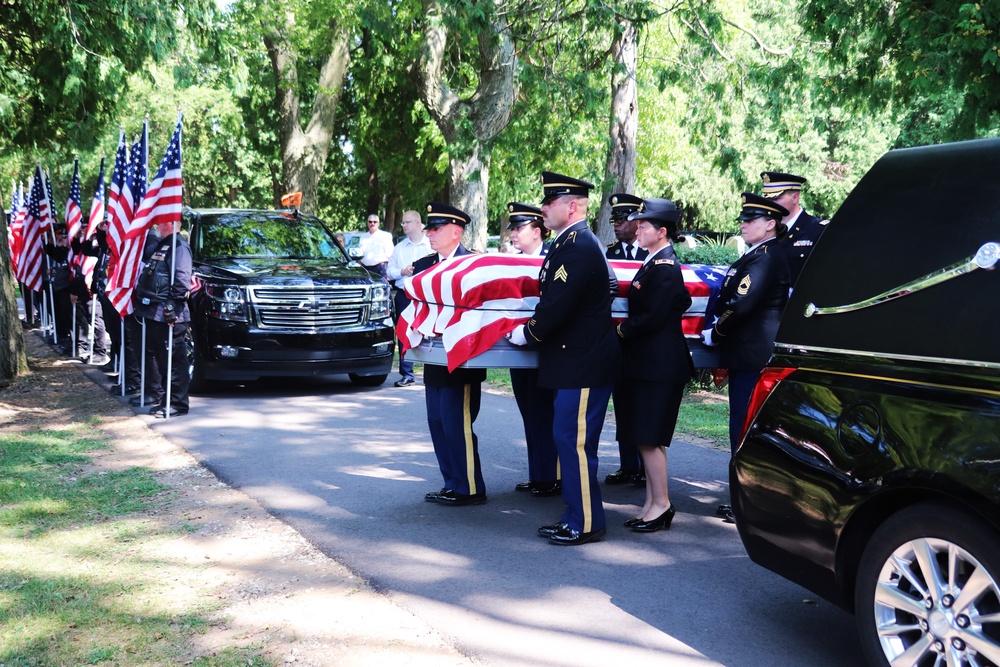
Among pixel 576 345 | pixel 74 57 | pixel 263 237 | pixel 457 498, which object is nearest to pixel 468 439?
pixel 457 498

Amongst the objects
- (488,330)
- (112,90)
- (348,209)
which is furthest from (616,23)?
(348,209)

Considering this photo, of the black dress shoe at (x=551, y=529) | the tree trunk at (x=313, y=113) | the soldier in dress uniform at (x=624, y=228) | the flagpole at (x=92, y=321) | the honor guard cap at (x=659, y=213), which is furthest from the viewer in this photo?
the tree trunk at (x=313, y=113)

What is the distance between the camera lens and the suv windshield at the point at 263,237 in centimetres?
1262

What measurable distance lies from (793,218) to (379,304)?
6199 millimetres

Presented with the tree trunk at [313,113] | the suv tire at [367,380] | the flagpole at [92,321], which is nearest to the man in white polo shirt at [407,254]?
the suv tire at [367,380]

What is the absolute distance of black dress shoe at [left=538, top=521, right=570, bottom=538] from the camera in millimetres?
5977

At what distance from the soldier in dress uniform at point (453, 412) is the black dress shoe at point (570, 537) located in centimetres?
104

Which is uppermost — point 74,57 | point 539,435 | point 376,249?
point 74,57

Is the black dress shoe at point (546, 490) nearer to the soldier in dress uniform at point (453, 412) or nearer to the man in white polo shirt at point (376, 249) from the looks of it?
the soldier in dress uniform at point (453, 412)

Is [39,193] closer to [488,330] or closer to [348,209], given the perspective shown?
[488,330]

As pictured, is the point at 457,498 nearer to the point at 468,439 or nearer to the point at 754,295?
the point at 468,439

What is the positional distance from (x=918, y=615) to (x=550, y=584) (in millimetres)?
2104

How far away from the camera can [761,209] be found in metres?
6.39

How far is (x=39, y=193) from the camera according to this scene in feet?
59.8
